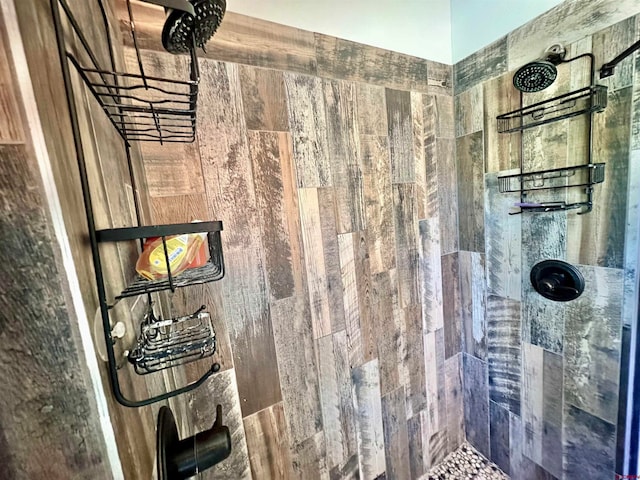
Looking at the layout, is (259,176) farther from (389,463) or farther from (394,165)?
(389,463)

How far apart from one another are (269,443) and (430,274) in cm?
109

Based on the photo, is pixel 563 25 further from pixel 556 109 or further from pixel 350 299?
pixel 350 299

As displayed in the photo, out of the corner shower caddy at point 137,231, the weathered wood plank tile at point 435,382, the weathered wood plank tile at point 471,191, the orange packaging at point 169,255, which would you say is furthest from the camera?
the weathered wood plank tile at point 435,382

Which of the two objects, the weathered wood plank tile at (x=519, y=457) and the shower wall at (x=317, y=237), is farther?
the weathered wood plank tile at (x=519, y=457)

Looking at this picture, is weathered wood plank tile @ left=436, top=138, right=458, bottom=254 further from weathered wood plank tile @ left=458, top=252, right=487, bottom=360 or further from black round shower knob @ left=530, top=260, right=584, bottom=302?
black round shower knob @ left=530, top=260, right=584, bottom=302

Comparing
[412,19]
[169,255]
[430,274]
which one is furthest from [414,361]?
[412,19]

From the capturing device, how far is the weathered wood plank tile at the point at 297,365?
3.54 ft

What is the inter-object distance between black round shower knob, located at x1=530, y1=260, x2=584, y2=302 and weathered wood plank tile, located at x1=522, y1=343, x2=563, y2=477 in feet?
0.96

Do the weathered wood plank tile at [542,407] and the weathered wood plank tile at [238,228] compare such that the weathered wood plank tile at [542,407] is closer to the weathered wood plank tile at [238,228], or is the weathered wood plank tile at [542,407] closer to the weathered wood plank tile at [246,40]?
the weathered wood plank tile at [238,228]

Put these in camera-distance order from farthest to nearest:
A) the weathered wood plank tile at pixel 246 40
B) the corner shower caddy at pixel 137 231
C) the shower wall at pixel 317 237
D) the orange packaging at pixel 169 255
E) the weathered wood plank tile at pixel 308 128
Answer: the weathered wood plank tile at pixel 308 128, the shower wall at pixel 317 237, the weathered wood plank tile at pixel 246 40, the orange packaging at pixel 169 255, the corner shower caddy at pixel 137 231

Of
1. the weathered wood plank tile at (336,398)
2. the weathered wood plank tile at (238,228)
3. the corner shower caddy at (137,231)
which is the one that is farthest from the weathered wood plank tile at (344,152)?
the corner shower caddy at (137,231)

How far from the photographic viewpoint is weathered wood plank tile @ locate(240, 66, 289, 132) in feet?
3.16

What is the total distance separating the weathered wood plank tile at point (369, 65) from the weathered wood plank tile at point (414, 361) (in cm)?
112

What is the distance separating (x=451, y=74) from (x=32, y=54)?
5.49 feet
